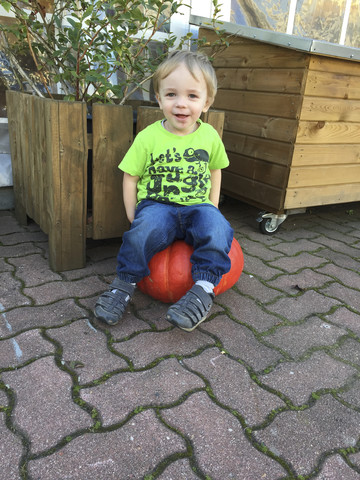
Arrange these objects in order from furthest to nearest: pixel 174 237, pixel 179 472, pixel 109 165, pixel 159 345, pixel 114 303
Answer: pixel 109 165
pixel 174 237
pixel 114 303
pixel 159 345
pixel 179 472

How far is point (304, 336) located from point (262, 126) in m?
1.76

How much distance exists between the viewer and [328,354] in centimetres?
192

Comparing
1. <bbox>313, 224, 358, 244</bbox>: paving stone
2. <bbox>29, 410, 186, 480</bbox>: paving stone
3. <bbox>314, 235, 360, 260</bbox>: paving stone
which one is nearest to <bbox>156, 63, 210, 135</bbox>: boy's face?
<bbox>29, 410, 186, 480</bbox>: paving stone

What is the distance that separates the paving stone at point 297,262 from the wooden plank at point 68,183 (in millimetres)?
1304

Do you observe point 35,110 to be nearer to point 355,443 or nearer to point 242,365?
point 242,365

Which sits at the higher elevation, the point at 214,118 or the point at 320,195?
the point at 214,118

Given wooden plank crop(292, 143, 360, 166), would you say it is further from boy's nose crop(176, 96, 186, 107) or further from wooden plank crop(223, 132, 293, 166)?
boy's nose crop(176, 96, 186, 107)

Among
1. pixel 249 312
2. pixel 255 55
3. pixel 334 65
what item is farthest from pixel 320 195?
pixel 249 312

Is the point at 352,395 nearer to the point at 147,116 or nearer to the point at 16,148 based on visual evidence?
the point at 147,116

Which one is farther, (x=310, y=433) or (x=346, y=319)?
(x=346, y=319)

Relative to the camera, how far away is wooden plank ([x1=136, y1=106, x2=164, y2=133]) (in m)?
2.40

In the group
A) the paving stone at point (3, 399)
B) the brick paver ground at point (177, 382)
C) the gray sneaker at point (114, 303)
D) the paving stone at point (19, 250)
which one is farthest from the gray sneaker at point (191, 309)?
the paving stone at point (19, 250)

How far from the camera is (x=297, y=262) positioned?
289cm

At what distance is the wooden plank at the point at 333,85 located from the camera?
283 cm
